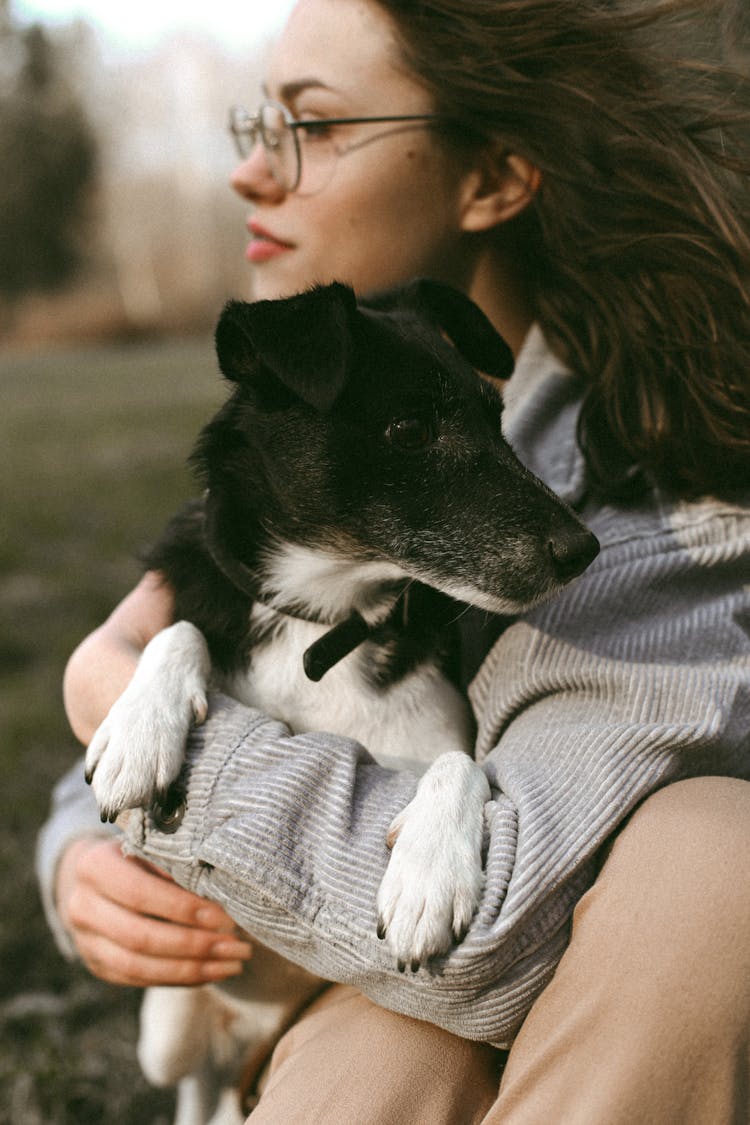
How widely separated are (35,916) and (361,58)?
8.62 ft

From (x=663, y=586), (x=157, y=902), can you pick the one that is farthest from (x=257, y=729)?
(x=663, y=586)

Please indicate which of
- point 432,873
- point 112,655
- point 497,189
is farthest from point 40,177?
point 432,873

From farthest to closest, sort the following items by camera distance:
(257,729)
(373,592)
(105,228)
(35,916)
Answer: (105,228) → (35,916) → (373,592) → (257,729)

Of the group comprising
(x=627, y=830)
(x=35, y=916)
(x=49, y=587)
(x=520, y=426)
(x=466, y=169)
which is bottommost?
(x=49, y=587)

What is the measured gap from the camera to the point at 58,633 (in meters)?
5.77

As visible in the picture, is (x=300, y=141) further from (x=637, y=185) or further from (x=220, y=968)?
(x=220, y=968)

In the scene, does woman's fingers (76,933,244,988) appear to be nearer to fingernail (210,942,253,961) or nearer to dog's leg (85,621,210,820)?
fingernail (210,942,253,961)

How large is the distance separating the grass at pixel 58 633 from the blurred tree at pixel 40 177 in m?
23.7

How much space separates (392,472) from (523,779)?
67cm

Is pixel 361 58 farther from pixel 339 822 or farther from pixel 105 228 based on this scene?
pixel 105 228

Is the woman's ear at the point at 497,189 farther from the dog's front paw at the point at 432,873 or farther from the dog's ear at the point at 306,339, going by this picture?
the dog's front paw at the point at 432,873

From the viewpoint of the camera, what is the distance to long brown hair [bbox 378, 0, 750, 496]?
88.6 inches

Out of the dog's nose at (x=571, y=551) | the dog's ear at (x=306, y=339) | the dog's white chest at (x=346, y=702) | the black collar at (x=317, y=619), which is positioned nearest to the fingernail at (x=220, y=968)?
the dog's white chest at (x=346, y=702)

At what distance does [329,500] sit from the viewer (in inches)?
83.7
